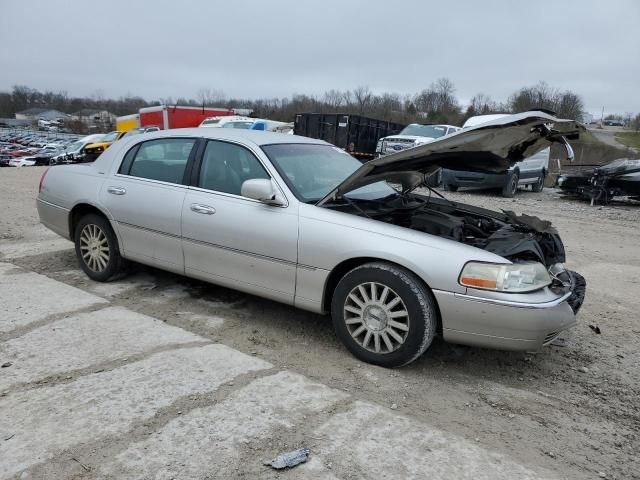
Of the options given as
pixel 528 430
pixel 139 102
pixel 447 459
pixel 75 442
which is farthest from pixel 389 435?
pixel 139 102

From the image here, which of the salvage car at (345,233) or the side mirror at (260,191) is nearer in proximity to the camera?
the salvage car at (345,233)

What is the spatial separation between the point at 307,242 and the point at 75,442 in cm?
187

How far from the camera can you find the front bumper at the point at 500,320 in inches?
122

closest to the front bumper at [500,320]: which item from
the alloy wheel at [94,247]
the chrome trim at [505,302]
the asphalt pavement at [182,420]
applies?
the chrome trim at [505,302]

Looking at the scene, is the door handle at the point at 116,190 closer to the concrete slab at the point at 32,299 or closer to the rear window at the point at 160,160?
the rear window at the point at 160,160

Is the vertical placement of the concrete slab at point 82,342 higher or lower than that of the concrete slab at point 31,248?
higher

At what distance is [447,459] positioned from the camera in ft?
8.23

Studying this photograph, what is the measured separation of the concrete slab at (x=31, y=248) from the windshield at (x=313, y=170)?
3.59 m

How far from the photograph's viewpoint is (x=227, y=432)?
2.65m

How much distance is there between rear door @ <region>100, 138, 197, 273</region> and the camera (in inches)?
171

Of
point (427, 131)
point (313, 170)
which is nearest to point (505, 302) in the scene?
point (313, 170)

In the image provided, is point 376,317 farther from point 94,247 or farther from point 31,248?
point 31,248

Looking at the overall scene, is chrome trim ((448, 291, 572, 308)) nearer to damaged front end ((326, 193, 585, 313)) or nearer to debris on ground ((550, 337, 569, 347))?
damaged front end ((326, 193, 585, 313))

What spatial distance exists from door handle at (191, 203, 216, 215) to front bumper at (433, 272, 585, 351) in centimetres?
193
